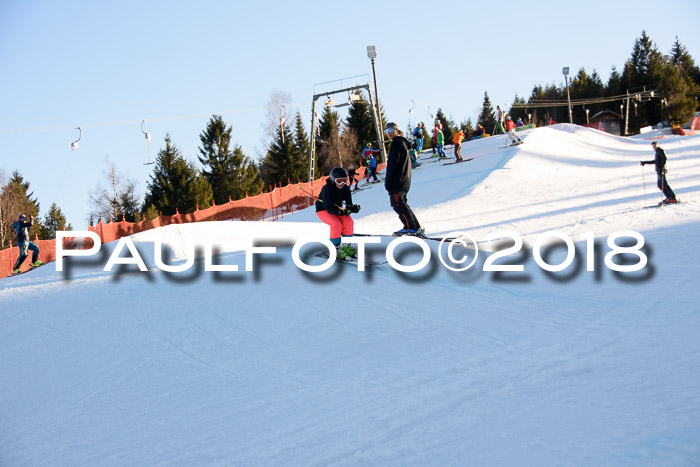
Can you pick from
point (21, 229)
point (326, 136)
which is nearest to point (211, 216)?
point (21, 229)

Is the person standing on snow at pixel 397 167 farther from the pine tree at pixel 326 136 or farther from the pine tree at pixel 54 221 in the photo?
the pine tree at pixel 54 221

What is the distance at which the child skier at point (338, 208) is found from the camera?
27.7 feet

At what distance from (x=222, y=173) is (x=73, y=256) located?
122ft

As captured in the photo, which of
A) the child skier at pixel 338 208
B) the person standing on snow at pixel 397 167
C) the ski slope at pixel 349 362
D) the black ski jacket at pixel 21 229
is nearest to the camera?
the ski slope at pixel 349 362

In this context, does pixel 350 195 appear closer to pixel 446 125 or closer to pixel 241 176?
pixel 241 176

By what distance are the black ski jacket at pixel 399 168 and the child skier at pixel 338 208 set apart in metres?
0.95

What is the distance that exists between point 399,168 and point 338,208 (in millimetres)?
1494

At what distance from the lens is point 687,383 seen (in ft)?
14.0

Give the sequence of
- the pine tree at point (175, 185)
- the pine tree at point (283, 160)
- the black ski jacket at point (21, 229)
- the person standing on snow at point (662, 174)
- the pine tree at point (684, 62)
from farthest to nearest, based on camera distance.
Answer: the pine tree at point (684, 62) → the pine tree at point (283, 160) → the pine tree at point (175, 185) → the black ski jacket at point (21, 229) → the person standing on snow at point (662, 174)

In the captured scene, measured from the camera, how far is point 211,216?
25594 millimetres

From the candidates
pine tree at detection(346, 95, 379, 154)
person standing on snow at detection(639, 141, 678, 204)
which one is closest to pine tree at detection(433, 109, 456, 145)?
pine tree at detection(346, 95, 379, 154)

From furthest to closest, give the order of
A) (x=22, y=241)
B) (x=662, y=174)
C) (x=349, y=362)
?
(x=22, y=241) → (x=662, y=174) → (x=349, y=362)

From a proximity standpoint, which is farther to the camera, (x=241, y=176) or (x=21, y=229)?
(x=241, y=176)

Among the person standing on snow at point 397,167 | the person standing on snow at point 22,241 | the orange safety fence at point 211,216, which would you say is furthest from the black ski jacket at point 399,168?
the orange safety fence at point 211,216
